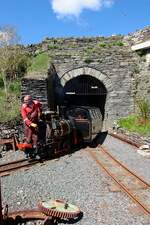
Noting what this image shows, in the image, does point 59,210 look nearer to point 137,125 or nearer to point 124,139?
point 124,139

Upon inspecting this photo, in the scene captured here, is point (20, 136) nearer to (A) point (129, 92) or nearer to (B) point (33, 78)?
(B) point (33, 78)

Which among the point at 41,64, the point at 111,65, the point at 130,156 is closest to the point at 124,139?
the point at 130,156

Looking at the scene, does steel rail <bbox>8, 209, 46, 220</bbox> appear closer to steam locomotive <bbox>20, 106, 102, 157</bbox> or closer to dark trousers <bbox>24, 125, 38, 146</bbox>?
steam locomotive <bbox>20, 106, 102, 157</bbox>

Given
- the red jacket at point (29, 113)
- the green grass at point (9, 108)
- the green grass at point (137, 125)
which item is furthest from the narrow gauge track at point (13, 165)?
the green grass at point (137, 125)

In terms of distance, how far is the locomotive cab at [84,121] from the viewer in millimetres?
13508

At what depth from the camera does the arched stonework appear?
19.5m

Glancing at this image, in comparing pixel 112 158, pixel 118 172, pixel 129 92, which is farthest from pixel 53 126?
pixel 129 92

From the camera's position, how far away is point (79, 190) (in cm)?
788

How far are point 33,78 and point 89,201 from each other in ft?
25.6

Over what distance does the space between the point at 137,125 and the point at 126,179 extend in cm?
721

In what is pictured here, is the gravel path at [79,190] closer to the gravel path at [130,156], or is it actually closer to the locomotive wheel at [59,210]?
the gravel path at [130,156]

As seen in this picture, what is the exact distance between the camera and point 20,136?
540 inches

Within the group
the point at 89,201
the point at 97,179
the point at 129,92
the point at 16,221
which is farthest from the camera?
the point at 129,92

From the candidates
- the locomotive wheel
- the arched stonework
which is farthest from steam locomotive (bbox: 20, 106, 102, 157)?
the arched stonework
